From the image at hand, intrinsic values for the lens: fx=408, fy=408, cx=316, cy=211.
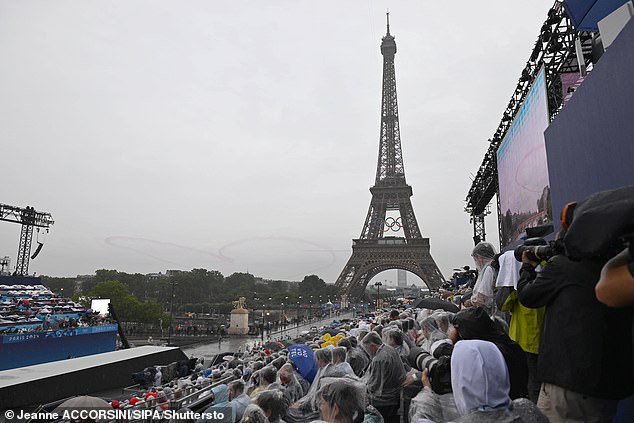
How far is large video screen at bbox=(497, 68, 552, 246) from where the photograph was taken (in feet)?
30.8

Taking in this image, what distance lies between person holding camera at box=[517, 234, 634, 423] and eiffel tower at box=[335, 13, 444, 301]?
143 ft

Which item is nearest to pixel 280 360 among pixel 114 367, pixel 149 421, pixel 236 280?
pixel 149 421

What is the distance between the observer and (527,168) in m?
10.7

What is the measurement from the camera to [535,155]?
9977 millimetres

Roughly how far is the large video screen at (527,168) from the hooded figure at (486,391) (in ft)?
27.6

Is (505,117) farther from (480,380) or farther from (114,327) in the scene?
(114,327)

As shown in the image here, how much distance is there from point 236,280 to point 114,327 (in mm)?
64482

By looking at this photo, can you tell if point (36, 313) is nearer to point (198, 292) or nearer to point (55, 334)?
point (55, 334)

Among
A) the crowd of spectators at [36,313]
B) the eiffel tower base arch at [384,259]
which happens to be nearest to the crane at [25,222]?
the crowd of spectators at [36,313]

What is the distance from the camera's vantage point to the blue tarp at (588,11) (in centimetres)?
499

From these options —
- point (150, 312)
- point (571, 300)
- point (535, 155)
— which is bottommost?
point (150, 312)

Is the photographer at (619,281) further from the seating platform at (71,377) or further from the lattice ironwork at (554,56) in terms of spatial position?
the seating platform at (71,377)

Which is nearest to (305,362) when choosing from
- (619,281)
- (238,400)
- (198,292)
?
(238,400)

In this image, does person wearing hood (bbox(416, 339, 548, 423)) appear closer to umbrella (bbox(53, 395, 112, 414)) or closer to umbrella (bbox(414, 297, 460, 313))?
umbrella (bbox(53, 395, 112, 414))
